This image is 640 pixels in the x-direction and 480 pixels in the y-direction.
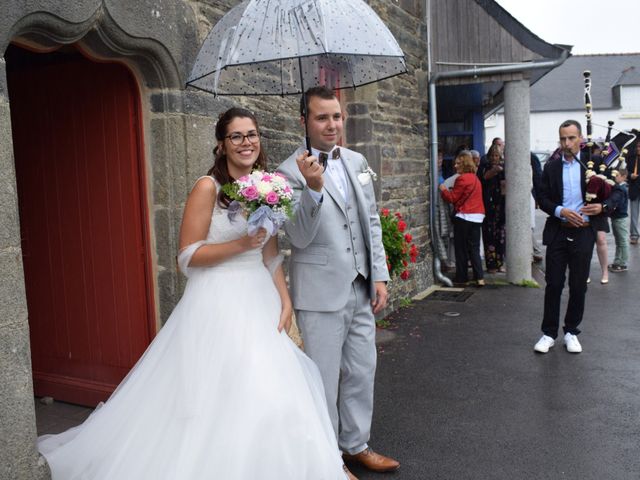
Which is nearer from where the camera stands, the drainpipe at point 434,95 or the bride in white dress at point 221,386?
the bride in white dress at point 221,386

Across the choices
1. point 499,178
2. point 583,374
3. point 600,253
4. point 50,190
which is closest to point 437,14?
point 499,178

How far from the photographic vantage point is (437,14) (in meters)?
9.60

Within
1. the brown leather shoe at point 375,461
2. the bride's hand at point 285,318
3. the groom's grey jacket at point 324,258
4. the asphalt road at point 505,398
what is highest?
the groom's grey jacket at point 324,258

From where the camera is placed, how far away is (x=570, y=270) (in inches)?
235

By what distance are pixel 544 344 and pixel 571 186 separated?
4.82ft

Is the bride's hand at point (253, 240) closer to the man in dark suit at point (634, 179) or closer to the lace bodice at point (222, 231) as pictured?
the lace bodice at point (222, 231)

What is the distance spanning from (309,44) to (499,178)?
25.4ft

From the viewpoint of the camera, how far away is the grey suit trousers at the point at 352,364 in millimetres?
3561

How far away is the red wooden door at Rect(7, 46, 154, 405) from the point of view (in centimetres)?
453

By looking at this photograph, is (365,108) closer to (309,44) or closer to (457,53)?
(457,53)

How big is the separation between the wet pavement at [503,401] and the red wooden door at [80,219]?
1.57 ft

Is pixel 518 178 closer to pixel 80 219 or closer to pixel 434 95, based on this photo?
pixel 434 95

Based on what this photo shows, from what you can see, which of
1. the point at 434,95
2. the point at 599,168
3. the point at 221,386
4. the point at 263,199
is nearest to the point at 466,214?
the point at 434,95

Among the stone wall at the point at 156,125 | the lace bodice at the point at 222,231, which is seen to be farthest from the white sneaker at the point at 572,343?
the lace bodice at the point at 222,231
